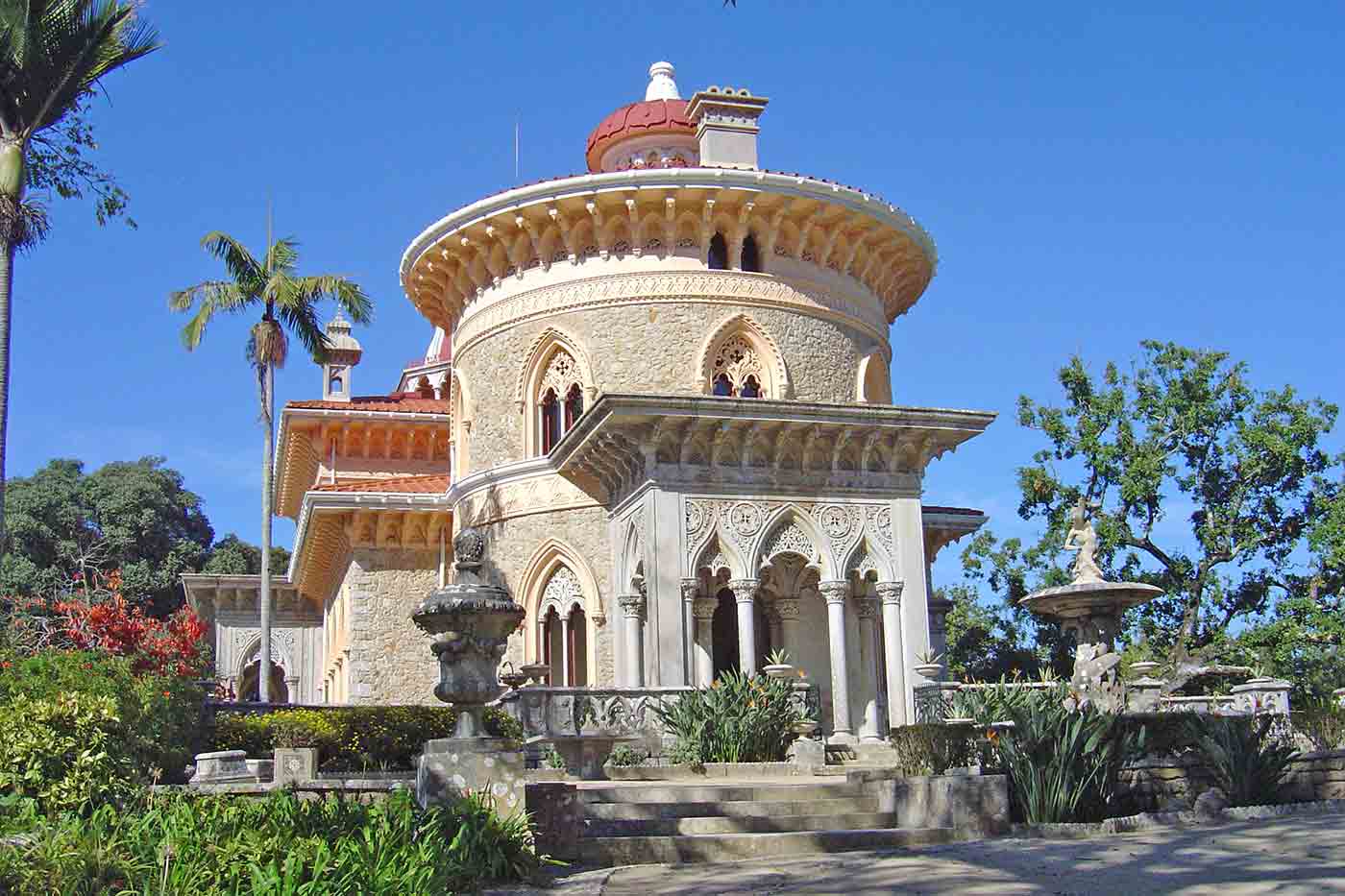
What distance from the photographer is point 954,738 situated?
43.9 ft

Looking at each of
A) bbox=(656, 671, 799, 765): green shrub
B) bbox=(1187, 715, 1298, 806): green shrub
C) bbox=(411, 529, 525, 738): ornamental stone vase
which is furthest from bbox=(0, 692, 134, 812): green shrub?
bbox=(1187, 715, 1298, 806): green shrub

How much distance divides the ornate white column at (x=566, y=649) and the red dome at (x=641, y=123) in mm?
11110

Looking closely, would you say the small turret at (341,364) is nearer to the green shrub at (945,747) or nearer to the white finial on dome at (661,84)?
the white finial on dome at (661,84)

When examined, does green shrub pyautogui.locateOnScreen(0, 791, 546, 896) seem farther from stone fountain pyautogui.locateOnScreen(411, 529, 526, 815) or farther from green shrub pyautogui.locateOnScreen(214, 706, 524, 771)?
green shrub pyautogui.locateOnScreen(214, 706, 524, 771)

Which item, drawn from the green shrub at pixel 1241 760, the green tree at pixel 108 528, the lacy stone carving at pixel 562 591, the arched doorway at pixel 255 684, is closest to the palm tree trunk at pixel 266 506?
the lacy stone carving at pixel 562 591

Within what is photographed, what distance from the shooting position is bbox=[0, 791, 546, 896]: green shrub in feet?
24.8

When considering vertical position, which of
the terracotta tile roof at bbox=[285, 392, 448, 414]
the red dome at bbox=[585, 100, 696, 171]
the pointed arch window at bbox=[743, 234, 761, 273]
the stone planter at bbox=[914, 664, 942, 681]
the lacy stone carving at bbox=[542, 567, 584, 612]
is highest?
the red dome at bbox=[585, 100, 696, 171]

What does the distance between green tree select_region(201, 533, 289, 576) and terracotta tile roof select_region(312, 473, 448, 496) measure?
96.8ft

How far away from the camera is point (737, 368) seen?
79.4ft

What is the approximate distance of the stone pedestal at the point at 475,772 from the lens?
408 inches

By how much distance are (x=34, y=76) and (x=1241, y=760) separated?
51.0 feet

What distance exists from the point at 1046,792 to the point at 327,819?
6312mm

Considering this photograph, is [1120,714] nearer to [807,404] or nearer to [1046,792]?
[1046,792]

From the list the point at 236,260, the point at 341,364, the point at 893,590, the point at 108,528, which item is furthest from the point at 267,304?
the point at 108,528
